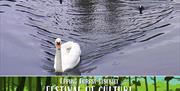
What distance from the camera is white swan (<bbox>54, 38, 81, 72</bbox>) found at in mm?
3414

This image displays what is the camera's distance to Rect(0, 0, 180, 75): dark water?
11.3ft

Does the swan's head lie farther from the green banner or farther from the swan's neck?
the green banner

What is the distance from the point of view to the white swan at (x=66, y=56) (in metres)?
3.41

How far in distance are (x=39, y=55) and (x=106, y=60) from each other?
1.64 feet

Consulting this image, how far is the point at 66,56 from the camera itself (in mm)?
3443

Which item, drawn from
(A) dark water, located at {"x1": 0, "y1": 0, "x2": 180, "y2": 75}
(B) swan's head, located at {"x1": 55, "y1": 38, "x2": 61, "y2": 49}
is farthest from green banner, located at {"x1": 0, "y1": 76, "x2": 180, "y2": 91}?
(B) swan's head, located at {"x1": 55, "y1": 38, "x2": 61, "y2": 49}

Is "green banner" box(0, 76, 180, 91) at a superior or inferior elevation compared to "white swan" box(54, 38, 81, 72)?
inferior

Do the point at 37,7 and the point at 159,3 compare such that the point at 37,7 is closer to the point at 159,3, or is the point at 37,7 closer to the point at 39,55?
the point at 39,55

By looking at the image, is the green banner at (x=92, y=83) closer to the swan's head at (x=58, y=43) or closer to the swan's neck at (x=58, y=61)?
the swan's neck at (x=58, y=61)

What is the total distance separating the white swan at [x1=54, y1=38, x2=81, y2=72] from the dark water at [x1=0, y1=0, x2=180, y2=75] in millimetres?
37

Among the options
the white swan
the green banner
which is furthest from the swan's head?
the green banner

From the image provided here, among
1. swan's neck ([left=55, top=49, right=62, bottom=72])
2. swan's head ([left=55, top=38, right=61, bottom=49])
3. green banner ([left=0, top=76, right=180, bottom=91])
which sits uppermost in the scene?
swan's head ([left=55, top=38, right=61, bottom=49])

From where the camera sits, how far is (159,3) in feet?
11.3

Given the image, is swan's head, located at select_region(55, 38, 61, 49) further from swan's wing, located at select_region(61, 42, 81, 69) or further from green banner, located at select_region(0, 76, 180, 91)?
green banner, located at select_region(0, 76, 180, 91)
